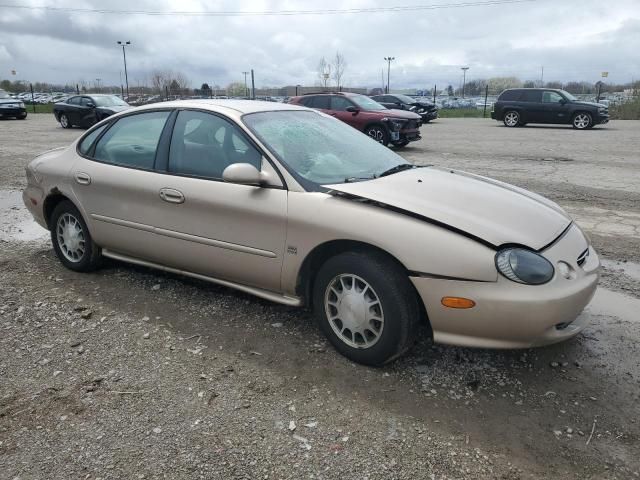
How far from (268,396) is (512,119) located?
21956 millimetres

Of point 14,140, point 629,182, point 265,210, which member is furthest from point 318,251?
point 14,140

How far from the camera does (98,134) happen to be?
4508 millimetres

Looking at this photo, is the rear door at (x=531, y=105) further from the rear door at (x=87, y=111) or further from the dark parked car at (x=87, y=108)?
the rear door at (x=87, y=111)

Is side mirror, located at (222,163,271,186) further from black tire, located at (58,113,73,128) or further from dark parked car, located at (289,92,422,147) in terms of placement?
→ black tire, located at (58,113,73,128)

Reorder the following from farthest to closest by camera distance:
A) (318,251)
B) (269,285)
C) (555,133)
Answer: (555,133), (269,285), (318,251)

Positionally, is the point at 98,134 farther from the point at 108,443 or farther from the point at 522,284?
the point at 522,284

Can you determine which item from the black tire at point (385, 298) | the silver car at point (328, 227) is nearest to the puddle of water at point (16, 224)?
the silver car at point (328, 227)

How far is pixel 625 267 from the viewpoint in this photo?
15.4 ft

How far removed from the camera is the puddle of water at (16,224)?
19.2 ft

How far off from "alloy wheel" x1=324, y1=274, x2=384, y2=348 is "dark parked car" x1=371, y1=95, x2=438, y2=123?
20.1m

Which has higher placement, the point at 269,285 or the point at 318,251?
the point at 318,251

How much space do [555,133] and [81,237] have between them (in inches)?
705

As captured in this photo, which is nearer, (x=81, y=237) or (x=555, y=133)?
(x=81, y=237)

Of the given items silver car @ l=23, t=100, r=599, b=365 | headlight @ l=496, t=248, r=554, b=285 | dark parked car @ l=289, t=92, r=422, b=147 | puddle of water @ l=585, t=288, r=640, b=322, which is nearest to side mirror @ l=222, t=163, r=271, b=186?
→ silver car @ l=23, t=100, r=599, b=365
